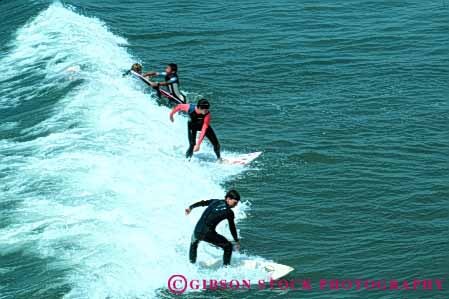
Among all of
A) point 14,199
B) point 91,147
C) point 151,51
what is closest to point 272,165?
point 91,147

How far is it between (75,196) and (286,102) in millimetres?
10030

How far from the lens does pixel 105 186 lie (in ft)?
66.6

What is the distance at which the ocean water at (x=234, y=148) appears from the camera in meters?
16.9

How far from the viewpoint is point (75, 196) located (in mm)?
19672

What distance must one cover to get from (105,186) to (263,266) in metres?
5.66

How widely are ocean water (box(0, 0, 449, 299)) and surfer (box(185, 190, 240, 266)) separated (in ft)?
1.83

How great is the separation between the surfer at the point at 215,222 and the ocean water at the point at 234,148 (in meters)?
0.56

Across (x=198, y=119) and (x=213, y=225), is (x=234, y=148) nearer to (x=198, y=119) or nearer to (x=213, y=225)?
(x=198, y=119)

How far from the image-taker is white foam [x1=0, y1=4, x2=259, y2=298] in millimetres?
16547

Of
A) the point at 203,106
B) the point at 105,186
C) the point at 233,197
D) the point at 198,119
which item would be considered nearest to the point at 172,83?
the point at 198,119

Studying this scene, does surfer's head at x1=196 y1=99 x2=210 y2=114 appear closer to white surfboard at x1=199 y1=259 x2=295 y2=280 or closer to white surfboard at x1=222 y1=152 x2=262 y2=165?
white surfboard at x1=222 y1=152 x2=262 y2=165

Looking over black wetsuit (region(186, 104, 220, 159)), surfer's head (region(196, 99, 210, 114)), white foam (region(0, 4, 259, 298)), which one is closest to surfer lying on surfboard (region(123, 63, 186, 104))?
white foam (region(0, 4, 259, 298))

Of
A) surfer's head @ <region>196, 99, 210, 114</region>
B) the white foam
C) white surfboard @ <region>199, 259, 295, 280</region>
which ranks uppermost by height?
surfer's head @ <region>196, 99, 210, 114</region>

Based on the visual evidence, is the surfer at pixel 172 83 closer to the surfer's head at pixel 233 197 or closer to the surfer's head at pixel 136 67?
the surfer's head at pixel 136 67
